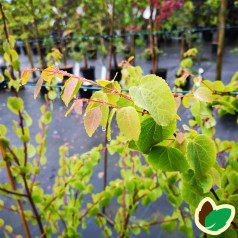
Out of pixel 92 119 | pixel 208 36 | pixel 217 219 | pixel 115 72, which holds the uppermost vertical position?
pixel 92 119

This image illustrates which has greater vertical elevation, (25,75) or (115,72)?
(25,75)

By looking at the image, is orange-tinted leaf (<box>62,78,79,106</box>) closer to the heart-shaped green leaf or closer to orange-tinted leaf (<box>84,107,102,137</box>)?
orange-tinted leaf (<box>84,107,102,137</box>)

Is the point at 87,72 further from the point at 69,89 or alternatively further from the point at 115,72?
the point at 69,89

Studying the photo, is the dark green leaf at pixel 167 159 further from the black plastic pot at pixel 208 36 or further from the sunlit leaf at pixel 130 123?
the black plastic pot at pixel 208 36

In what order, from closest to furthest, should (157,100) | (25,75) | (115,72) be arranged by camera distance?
(157,100) → (25,75) → (115,72)

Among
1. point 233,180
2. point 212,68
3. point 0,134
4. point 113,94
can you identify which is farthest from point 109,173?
point 212,68

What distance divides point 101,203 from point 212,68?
4.17 metres

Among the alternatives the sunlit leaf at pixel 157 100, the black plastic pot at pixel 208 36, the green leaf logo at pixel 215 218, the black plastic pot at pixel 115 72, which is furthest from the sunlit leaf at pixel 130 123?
the black plastic pot at pixel 208 36

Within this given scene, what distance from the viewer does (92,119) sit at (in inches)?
16.5

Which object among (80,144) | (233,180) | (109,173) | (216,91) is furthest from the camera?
(80,144)

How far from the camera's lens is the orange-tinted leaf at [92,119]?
0.42 m

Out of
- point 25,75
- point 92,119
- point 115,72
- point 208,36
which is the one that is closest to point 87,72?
point 115,72

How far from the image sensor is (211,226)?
16.9 inches

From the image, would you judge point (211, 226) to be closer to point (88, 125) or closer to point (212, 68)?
point (88, 125)
